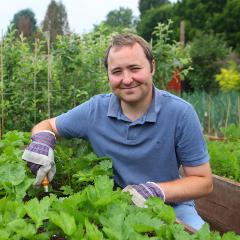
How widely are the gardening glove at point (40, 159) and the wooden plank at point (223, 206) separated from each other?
1447mm

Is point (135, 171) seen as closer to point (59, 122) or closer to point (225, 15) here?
point (59, 122)

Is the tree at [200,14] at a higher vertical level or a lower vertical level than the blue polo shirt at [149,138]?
higher

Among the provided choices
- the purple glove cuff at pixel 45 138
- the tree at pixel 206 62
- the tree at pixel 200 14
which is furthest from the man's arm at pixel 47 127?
the tree at pixel 200 14

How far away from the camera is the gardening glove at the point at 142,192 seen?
1794mm

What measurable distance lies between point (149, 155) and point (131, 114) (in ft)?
0.70

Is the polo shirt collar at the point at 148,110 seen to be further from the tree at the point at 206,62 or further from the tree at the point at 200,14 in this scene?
the tree at the point at 200,14

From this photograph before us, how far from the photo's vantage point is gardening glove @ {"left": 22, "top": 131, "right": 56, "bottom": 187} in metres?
2.02

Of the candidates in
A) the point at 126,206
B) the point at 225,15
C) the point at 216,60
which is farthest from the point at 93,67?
the point at 225,15

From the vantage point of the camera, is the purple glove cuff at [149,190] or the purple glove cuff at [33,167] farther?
the purple glove cuff at [33,167]

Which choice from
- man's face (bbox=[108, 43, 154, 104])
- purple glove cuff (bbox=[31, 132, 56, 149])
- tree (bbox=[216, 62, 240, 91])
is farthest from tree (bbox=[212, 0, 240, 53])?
purple glove cuff (bbox=[31, 132, 56, 149])

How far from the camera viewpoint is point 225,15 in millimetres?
20609

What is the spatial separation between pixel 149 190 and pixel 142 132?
45 centimetres

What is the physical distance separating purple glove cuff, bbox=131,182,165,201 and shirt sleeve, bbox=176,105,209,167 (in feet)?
1.03

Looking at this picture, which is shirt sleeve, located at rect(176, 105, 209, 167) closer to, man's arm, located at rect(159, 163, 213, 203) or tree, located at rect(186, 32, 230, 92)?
man's arm, located at rect(159, 163, 213, 203)
